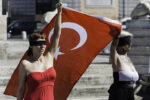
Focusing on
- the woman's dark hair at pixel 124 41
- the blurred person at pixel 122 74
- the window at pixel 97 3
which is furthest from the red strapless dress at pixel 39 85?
the window at pixel 97 3

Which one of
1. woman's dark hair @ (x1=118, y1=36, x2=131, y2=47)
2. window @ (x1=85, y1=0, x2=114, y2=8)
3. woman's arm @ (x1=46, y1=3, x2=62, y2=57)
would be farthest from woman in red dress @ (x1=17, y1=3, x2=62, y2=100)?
window @ (x1=85, y1=0, x2=114, y2=8)

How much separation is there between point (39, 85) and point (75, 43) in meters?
1.32

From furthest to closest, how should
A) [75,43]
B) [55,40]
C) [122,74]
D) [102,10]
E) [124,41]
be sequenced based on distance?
[102,10]
[75,43]
[124,41]
[122,74]
[55,40]

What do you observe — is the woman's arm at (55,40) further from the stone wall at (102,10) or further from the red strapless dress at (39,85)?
the stone wall at (102,10)

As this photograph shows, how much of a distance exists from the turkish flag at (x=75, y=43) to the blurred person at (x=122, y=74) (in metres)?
0.17

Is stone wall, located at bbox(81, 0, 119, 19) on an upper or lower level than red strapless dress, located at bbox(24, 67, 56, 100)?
lower

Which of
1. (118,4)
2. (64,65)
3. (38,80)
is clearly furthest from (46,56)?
(118,4)

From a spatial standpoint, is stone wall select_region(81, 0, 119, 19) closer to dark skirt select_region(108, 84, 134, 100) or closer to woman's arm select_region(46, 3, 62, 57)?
dark skirt select_region(108, 84, 134, 100)

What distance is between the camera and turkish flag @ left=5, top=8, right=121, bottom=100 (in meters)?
5.18

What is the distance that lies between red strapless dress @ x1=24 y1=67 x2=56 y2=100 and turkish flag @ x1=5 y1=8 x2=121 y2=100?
1.01 metres

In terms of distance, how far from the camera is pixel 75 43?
5.33m

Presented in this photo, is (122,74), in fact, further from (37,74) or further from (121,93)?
(37,74)

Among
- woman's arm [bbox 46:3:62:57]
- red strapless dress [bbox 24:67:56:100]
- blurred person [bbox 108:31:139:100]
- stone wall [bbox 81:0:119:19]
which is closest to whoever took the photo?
red strapless dress [bbox 24:67:56:100]

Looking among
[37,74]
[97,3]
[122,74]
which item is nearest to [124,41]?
[122,74]
